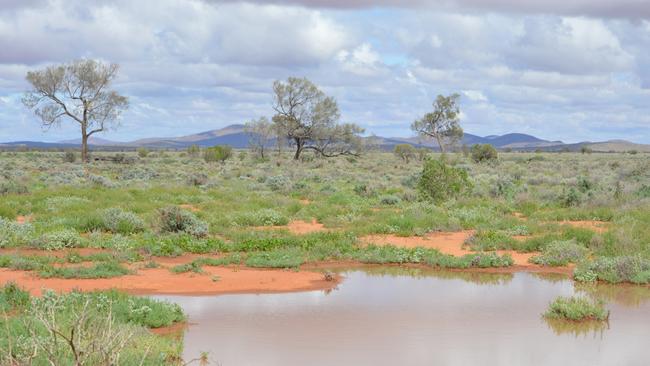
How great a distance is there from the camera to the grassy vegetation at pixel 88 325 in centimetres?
690

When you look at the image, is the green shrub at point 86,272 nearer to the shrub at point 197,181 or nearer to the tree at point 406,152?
the shrub at point 197,181

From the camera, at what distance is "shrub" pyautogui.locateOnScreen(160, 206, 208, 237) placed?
60.3 ft

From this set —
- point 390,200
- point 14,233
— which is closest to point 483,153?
point 390,200

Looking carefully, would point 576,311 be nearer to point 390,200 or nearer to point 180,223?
point 180,223

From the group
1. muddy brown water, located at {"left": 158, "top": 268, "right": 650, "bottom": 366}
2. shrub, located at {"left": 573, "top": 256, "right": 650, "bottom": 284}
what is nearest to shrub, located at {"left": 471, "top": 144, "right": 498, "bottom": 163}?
shrub, located at {"left": 573, "top": 256, "right": 650, "bottom": 284}

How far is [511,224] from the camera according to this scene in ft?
66.2

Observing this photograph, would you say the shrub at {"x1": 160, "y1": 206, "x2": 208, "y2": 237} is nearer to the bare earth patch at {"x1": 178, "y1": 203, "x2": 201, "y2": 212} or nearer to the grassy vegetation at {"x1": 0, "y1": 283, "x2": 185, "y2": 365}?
the bare earth patch at {"x1": 178, "y1": 203, "x2": 201, "y2": 212}

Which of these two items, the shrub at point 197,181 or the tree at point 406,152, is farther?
the tree at point 406,152

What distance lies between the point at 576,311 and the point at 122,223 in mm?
12702

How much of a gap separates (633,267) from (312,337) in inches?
318

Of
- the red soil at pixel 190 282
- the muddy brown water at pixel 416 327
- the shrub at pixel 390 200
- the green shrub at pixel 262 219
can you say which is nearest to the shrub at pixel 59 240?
the red soil at pixel 190 282

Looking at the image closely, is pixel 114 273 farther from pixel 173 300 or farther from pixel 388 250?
pixel 388 250

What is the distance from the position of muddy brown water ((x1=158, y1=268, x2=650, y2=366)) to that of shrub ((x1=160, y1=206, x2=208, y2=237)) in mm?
6012

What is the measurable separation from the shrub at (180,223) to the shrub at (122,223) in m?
0.84
